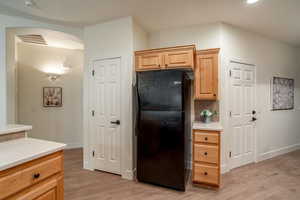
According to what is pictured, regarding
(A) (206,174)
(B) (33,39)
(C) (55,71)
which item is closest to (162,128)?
A: (A) (206,174)

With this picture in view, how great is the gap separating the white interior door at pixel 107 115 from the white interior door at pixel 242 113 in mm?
2213

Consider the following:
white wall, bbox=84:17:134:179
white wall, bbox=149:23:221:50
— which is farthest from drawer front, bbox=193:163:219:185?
white wall, bbox=149:23:221:50

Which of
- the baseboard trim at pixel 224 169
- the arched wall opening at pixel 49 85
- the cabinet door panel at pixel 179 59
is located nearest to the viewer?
the cabinet door panel at pixel 179 59

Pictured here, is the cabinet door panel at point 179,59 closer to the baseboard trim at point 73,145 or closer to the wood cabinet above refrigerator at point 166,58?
the wood cabinet above refrigerator at point 166,58

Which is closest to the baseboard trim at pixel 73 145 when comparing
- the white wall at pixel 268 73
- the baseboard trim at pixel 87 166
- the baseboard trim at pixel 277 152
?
the baseboard trim at pixel 87 166

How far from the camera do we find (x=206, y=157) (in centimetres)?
262

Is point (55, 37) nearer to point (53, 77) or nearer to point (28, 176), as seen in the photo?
point (53, 77)

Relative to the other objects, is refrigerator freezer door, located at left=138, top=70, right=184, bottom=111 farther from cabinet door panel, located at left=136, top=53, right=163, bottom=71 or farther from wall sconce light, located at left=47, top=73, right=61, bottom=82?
wall sconce light, located at left=47, top=73, right=61, bottom=82

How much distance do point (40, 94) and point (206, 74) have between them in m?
4.24

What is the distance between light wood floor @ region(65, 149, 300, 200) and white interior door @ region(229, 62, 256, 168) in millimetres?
304

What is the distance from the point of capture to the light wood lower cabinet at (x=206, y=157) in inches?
101

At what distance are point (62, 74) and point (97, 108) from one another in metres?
2.24

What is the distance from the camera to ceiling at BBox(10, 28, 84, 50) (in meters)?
3.44

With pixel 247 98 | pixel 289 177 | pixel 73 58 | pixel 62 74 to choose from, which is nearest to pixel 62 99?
pixel 62 74
